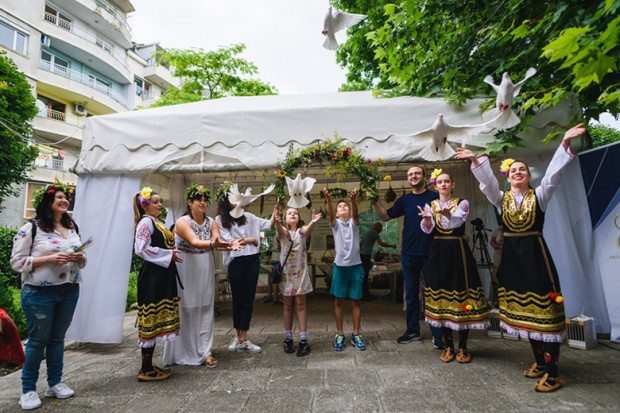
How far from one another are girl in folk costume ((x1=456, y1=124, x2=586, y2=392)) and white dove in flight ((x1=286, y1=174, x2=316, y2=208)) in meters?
1.66

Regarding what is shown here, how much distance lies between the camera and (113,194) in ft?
14.8

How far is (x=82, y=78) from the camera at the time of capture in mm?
19328

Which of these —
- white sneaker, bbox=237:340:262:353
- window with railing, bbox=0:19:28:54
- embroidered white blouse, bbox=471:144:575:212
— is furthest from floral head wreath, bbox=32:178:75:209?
window with railing, bbox=0:19:28:54

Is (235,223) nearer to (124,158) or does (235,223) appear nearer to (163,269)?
(163,269)

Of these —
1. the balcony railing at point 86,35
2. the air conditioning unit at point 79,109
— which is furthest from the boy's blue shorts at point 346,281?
the balcony railing at point 86,35

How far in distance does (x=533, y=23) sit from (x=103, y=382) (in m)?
6.06

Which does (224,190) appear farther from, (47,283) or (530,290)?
(530,290)

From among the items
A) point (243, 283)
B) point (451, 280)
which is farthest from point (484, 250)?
point (243, 283)

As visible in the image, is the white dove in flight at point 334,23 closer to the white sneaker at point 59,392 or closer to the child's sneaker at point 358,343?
the child's sneaker at point 358,343

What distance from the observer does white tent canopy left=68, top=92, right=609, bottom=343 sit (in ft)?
14.1

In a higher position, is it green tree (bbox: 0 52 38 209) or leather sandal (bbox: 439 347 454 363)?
green tree (bbox: 0 52 38 209)

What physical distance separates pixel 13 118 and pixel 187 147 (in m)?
6.16

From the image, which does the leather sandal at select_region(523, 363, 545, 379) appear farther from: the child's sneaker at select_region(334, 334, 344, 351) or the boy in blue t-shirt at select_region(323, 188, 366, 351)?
the child's sneaker at select_region(334, 334, 344, 351)

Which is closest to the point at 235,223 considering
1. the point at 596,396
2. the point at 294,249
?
the point at 294,249
